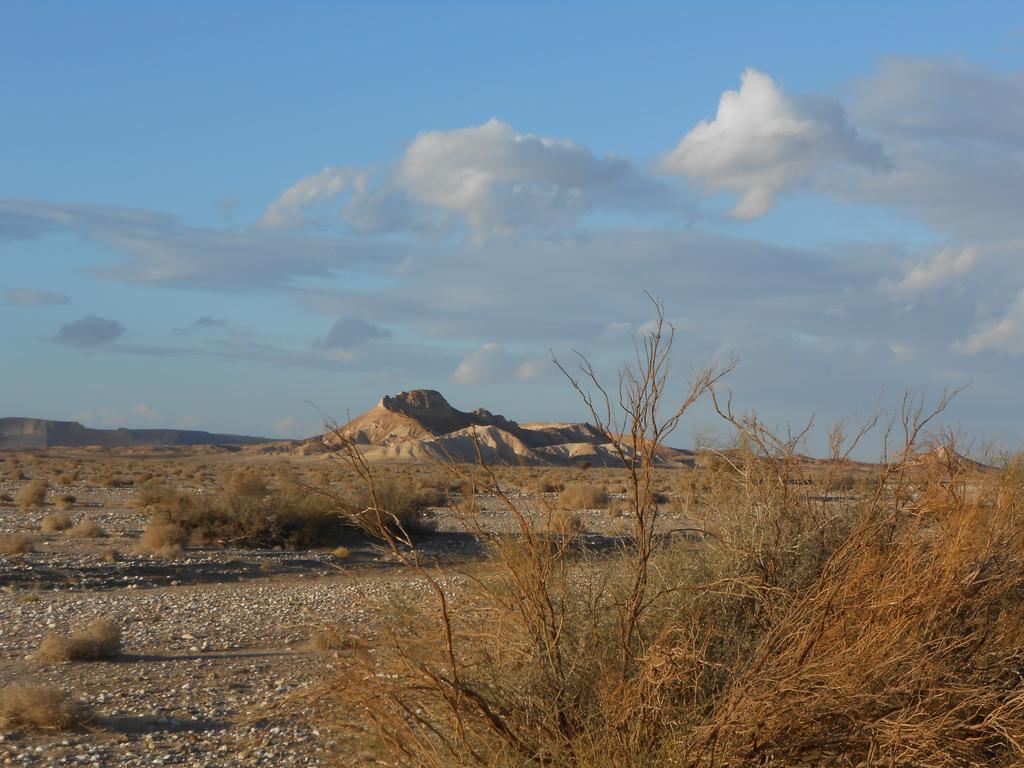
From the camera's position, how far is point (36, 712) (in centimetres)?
1023

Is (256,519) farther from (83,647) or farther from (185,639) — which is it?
(83,647)

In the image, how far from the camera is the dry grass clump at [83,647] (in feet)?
44.3

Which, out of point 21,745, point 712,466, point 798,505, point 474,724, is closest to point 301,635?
point 21,745

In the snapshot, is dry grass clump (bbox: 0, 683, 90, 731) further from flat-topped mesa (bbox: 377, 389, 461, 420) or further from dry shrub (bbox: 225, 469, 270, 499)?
flat-topped mesa (bbox: 377, 389, 461, 420)

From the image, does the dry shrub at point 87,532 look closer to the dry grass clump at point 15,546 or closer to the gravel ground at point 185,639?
the gravel ground at point 185,639

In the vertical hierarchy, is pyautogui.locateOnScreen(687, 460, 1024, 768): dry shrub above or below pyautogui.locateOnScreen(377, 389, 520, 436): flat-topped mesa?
below

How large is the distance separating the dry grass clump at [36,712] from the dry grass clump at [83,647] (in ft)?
10.1

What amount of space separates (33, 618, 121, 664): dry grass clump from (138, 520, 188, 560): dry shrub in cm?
1050

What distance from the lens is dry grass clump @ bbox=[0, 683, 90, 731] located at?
10219 mm

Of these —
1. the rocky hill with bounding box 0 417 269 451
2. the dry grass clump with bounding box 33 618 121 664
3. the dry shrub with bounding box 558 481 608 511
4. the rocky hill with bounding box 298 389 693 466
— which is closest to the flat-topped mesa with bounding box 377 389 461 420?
the rocky hill with bounding box 298 389 693 466

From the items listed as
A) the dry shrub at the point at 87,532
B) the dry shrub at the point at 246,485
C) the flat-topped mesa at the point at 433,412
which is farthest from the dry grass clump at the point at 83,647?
the flat-topped mesa at the point at 433,412

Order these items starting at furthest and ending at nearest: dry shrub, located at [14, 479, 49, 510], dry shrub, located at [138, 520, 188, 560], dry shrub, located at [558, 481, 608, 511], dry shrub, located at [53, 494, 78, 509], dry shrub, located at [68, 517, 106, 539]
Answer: dry shrub, located at [558, 481, 608, 511] → dry shrub, located at [53, 494, 78, 509] → dry shrub, located at [14, 479, 49, 510] → dry shrub, located at [68, 517, 106, 539] → dry shrub, located at [138, 520, 188, 560]

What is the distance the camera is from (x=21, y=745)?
9734 millimetres

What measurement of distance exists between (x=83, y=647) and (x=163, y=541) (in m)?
11.8
